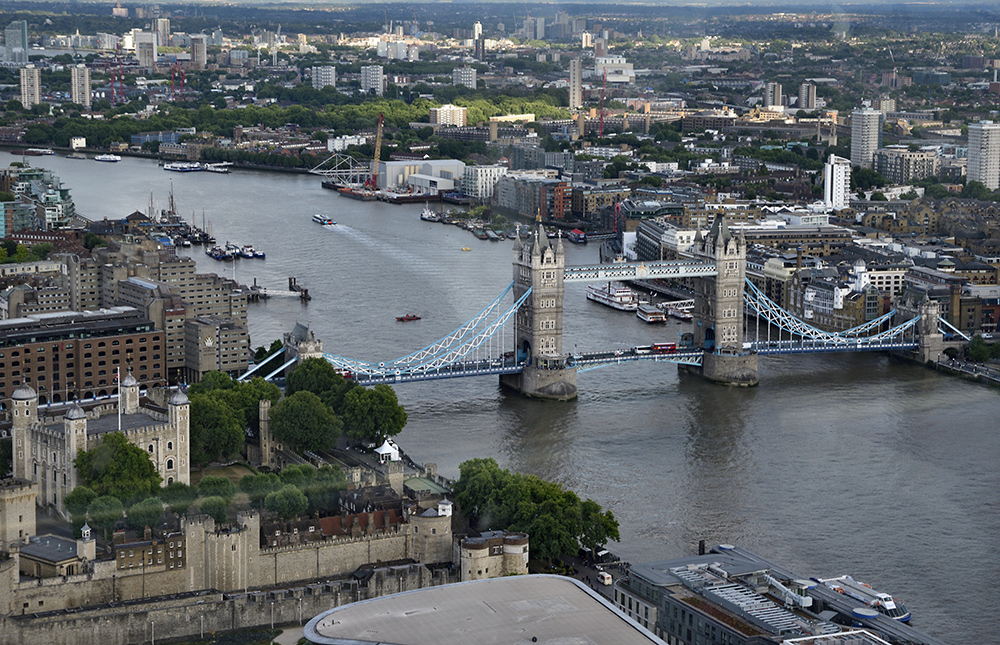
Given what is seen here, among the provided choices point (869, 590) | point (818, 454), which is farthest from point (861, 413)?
point (869, 590)

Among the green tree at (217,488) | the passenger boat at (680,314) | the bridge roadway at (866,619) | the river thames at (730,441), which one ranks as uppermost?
the green tree at (217,488)

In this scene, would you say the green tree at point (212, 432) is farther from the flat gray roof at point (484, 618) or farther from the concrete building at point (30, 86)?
the concrete building at point (30, 86)

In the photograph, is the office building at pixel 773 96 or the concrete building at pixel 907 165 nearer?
the concrete building at pixel 907 165

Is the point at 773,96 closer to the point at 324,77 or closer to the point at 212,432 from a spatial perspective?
the point at 324,77

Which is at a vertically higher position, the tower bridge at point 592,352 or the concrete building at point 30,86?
the concrete building at point 30,86

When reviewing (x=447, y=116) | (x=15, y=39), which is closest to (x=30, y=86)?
(x=447, y=116)

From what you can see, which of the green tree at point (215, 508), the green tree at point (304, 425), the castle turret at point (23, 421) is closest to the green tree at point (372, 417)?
the green tree at point (304, 425)
